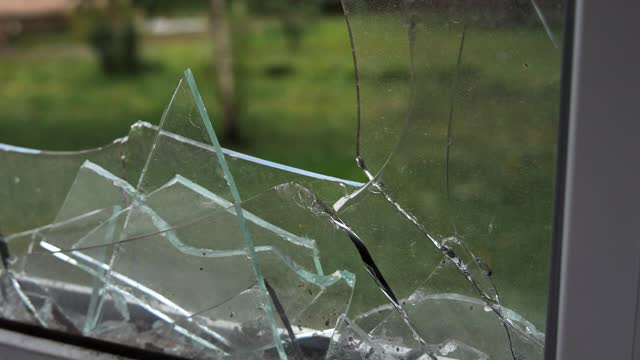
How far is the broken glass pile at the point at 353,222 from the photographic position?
532mm

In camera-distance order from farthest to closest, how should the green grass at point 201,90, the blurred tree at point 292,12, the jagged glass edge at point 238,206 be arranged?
1. the blurred tree at point 292,12
2. the green grass at point 201,90
3. the jagged glass edge at point 238,206

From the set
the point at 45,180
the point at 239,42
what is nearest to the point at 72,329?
the point at 45,180

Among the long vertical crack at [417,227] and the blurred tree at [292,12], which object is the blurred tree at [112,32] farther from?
the long vertical crack at [417,227]

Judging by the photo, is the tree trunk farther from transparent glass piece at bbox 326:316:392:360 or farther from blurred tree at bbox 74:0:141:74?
transparent glass piece at bbox 326:316:392:360

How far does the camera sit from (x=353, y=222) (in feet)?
2.04

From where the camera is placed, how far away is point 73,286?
0.75 meters

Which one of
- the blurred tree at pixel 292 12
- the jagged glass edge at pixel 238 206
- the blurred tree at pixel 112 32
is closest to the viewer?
the jagged glass edge at pixel 238 206

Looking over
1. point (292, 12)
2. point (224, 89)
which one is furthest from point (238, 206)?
point (292, 12)

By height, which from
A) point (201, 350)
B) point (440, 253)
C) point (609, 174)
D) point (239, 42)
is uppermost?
point (609, 174)

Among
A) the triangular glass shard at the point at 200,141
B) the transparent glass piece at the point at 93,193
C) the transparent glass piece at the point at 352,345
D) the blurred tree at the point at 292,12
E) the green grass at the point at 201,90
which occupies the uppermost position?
the triangular glass shard at the point at 200,141

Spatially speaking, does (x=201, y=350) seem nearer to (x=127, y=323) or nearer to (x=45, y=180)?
(x=127, y=323)

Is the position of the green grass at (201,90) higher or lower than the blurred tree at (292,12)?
lower

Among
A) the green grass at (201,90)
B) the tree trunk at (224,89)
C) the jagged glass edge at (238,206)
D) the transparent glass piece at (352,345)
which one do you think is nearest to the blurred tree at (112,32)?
the green grass at (201,90)

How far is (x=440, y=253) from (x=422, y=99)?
13cm
